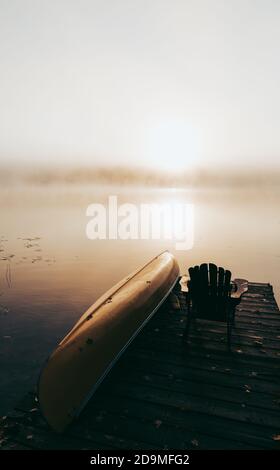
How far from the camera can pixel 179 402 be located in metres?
4.80

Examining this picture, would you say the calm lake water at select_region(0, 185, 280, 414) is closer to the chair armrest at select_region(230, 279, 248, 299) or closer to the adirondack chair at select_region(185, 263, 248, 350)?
the adirondack chair at select_region(185, 263, 248, 350)

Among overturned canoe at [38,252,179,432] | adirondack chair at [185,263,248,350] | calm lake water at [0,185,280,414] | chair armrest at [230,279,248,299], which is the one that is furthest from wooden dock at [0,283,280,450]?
calm lake water at [0,185,280,414]

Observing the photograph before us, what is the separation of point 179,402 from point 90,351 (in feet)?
4.99

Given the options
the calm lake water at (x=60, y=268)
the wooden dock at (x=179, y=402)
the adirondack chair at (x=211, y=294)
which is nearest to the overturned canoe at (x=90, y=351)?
the wooden dock at (x=179, y=402)

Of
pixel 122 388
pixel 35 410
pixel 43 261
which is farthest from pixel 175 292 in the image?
pixel 43 261

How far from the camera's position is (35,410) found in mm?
4734

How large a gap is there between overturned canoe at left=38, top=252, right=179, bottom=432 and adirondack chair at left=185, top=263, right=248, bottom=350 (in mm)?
1135

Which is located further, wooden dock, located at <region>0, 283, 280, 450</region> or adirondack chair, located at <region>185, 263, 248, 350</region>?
adirondack chair, located at <region>185, 263, 248, 350</region>

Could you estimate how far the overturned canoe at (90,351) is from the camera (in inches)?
178

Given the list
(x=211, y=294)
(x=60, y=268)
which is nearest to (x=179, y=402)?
(x=211, y=294)

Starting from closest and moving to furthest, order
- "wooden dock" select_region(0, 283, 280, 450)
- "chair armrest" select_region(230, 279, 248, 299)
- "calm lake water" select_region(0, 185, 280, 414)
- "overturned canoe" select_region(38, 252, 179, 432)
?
"wooden dock" select_region(0, 283, 280, 450)
"overturned canoe" select_region(38, 252, 179, 432)
"chair armrest" select_region(230, 279, 248, 299)
"calm lake water" select_region(0, 185, 280, 414)

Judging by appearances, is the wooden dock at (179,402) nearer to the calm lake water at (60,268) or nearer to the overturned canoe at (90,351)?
the overturned canoe at (90,351)

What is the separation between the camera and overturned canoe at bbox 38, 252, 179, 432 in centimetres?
452

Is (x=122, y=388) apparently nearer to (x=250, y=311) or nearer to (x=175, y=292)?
(x=250, y=311)
